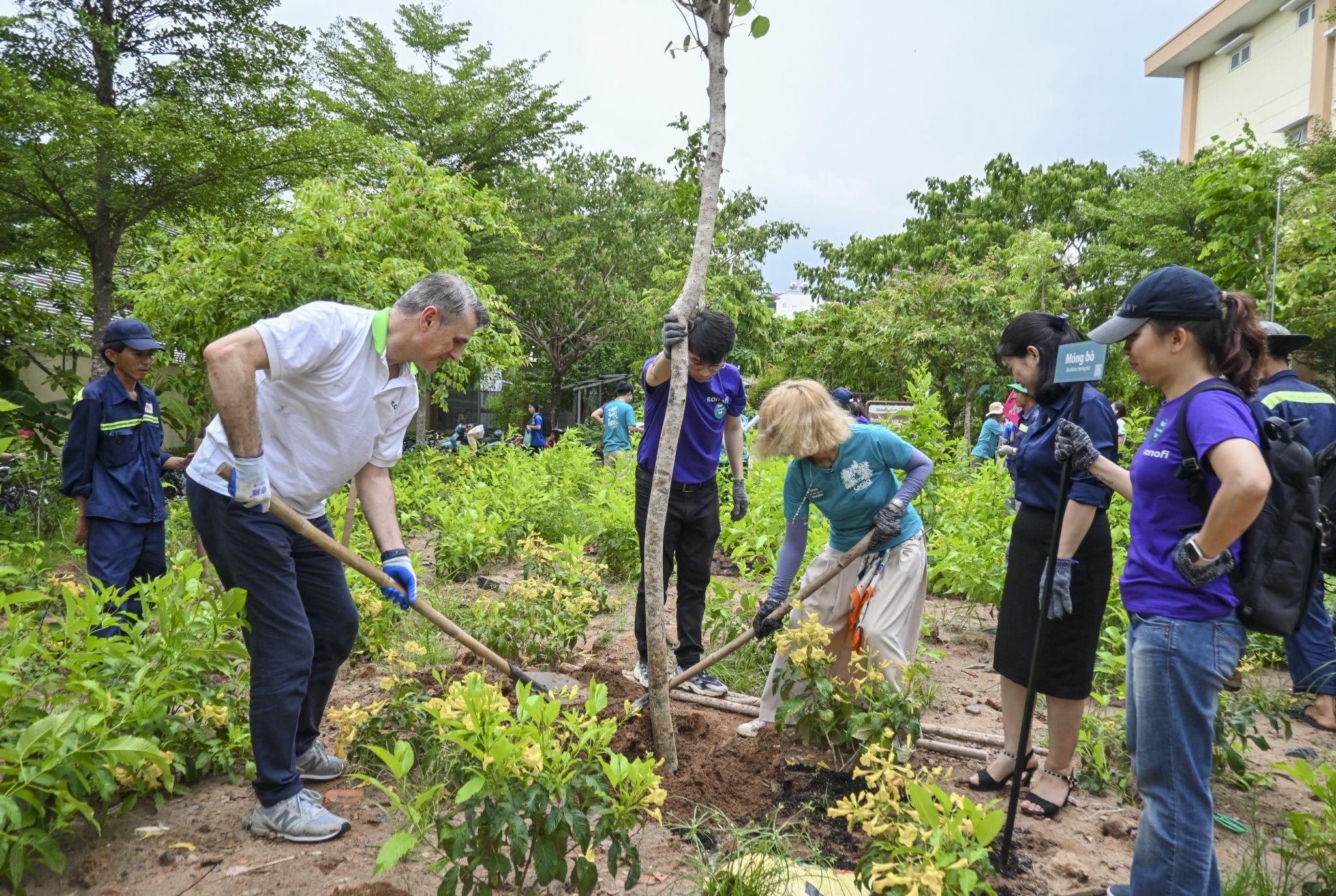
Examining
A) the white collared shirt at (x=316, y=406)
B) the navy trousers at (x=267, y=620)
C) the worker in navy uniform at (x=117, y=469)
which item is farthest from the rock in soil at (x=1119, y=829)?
the worker in navy uniform at (x=117, y=469)

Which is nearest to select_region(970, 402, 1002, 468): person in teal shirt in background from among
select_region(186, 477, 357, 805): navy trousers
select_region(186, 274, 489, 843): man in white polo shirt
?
select_region(186, 274, 489, 843): man in white polo shirt

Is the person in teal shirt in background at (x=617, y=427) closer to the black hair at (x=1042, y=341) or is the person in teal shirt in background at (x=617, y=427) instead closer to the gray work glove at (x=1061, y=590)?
the black hair at (x=1042, y=341)

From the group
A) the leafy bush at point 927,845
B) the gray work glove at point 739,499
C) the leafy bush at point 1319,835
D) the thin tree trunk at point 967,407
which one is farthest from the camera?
the thin tree trunk at point 967,407

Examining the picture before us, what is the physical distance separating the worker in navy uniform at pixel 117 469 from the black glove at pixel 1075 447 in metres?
4.34

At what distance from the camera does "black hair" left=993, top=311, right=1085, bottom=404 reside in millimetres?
3006

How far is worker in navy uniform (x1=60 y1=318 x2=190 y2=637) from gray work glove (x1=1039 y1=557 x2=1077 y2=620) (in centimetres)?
436

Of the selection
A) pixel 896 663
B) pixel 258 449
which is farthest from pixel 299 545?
pixel 896 663

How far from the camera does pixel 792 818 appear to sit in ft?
9.31

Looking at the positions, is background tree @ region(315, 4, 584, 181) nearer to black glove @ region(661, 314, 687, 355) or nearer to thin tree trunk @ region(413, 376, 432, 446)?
thin tree trunk @ region(413, 376, 432, 446)

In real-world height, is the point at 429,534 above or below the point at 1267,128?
below

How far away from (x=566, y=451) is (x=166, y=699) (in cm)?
782

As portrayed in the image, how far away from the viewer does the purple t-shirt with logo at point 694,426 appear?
169 inches

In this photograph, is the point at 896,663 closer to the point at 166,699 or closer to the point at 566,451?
the point at 166,699

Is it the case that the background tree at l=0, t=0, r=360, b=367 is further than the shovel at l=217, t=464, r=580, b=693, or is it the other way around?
the background tree at l=0, t=0, r=360, b=367
